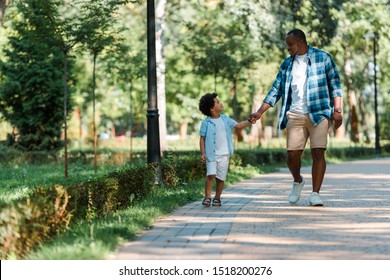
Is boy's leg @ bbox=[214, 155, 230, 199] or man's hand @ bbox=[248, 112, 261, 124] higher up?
man's hand @ bbox=[248, 112, 261, 124]

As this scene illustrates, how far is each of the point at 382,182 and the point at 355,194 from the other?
337 centimetres

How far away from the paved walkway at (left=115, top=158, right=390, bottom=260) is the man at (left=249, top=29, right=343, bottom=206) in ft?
2.58

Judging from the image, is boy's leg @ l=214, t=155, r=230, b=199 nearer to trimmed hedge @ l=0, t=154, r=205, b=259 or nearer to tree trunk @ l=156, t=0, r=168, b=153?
trimmed hedge @ l=0, t=154, r=205, b=259

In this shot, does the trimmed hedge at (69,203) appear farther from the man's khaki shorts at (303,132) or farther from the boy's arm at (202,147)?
the man's khaki shorts at (303,132)

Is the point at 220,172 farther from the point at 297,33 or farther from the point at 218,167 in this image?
the point at 297,33

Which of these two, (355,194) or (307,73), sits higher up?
(307,73)

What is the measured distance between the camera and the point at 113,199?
9641 mm

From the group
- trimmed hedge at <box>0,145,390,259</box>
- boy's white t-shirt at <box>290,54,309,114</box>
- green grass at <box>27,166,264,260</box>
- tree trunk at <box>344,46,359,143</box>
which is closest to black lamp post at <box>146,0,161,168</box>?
trimmed hedge at <box>0,145,390,259</box>

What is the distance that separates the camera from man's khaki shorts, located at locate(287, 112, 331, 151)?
10.1 metres

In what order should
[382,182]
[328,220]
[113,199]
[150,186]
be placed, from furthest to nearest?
[382,182] → [150,186] → [113,199] → [328,220]

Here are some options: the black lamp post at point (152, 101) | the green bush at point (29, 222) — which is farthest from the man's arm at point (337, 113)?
the green bush at point (29, 222)

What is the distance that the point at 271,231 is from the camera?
770cm
